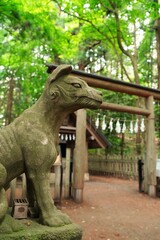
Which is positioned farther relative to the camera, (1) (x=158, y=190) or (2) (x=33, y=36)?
(2) (x=33, y=36)

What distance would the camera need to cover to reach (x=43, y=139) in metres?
2.58

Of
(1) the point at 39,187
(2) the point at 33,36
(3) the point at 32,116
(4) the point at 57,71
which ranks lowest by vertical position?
(1) the point at 39,187

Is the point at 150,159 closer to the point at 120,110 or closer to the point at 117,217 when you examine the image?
the point at 120,110

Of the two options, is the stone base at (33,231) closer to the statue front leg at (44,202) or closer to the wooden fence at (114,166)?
the statue front leg at (44,202)

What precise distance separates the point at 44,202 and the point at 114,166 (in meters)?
14.8

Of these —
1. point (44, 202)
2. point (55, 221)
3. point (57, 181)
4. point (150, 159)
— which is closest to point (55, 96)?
point (44, 202)

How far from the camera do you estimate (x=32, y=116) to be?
2732 millimetres

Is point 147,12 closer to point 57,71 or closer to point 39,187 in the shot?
point 57,71

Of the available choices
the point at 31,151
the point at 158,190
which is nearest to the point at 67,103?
the point at 31,151

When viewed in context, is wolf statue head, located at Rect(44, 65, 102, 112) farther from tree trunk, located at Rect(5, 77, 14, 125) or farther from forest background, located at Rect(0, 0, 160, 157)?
tree trunk, located at Rect(5, 77, 14, 125)

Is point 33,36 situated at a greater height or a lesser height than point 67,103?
greater

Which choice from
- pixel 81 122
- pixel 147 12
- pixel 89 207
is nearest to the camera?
pixel 89 207

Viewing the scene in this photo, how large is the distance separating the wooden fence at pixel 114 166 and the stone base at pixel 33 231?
1278 cm

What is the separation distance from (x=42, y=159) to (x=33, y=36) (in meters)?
9.80
